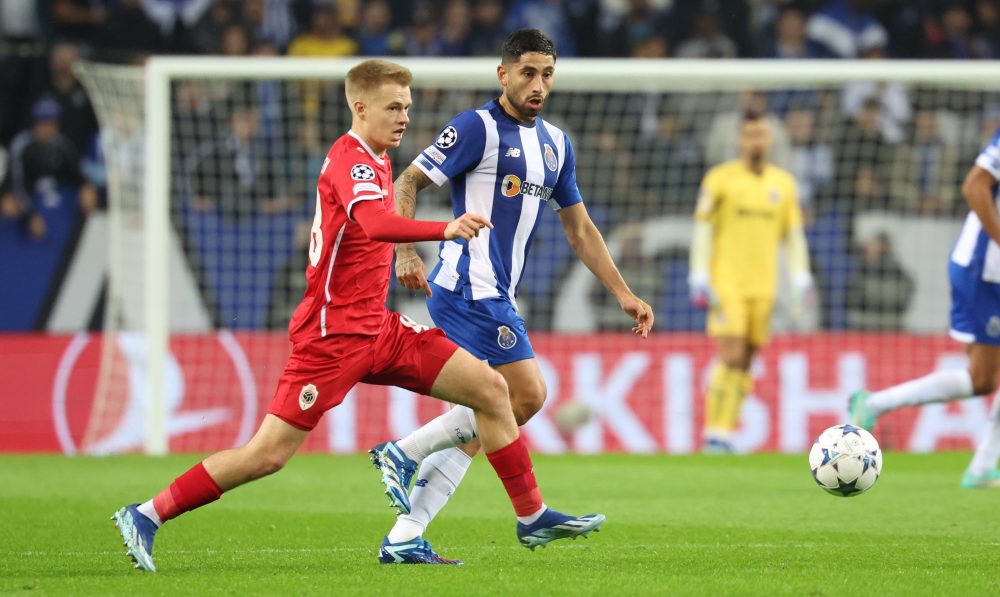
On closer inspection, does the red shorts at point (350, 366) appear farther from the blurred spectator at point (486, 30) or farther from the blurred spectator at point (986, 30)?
the blurred spectator at point (986, 30)

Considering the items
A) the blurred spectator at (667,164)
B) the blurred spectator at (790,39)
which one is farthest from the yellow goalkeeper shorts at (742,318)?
the blurred spectator at (790,39)

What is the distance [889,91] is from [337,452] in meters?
6.98

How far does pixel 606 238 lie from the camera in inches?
565

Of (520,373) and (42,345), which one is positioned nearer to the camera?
(520,373)

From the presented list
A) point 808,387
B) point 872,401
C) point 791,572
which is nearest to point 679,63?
point 808,387

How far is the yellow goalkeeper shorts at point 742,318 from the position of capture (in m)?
12.3

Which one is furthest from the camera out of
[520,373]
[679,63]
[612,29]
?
[612,29]

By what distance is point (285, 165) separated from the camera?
14.8 m

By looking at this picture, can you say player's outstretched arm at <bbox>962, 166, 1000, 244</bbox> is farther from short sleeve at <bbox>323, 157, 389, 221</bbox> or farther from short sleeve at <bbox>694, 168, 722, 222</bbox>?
short sleeve at <bbox>323, 157, 389, 221</bbox>

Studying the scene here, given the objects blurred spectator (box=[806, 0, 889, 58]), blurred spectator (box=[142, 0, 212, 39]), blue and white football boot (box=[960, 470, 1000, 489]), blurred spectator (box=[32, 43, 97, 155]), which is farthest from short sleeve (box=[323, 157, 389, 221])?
blurred spectator (box=[806, 0, 889, 58])

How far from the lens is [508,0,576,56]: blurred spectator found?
17.2 meters

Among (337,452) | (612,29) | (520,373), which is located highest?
(612,29)

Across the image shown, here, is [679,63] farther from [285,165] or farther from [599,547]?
[599,547]

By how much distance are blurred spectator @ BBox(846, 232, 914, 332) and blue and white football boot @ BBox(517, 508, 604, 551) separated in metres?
8.63
